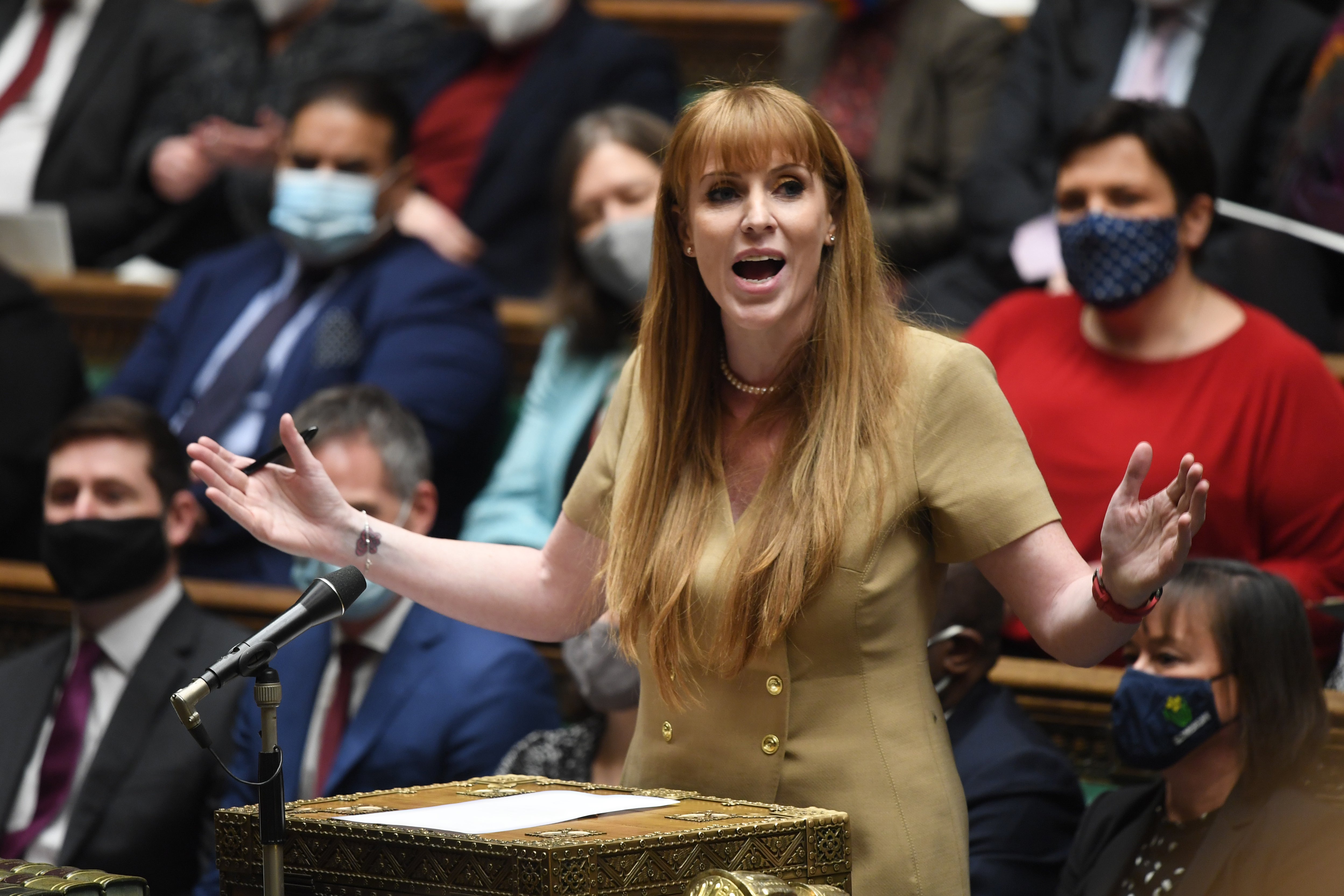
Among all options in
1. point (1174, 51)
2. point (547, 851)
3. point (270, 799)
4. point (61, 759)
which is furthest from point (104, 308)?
point (547, 851)

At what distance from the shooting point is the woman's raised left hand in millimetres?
1563

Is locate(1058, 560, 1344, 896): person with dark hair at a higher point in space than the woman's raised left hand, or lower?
lower

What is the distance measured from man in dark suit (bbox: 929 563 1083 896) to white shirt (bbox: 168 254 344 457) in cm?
192

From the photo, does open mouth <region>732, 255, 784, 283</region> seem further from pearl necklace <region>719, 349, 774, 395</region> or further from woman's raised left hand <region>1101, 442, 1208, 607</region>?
woman's raised left hand <region>1101, 442, 1208, 607</region>

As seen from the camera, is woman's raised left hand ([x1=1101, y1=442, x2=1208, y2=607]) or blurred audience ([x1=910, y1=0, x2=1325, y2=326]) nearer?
woman's raised left hand ([x1=1101, y1=442, x2=1208, y2=607])

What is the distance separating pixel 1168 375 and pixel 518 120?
209 cm

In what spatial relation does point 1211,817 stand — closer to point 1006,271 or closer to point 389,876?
point 389,876

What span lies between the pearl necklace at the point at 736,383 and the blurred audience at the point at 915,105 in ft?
6.97

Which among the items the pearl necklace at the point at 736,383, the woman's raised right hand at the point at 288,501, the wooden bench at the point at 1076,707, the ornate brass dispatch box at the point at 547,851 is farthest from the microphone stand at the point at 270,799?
the wooden bench at the point at 1076,707

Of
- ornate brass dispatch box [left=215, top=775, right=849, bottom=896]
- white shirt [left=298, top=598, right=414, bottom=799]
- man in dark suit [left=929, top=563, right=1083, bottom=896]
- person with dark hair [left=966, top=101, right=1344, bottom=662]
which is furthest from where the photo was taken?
white shirt [left=298, top=598, right=414, bottom=799]

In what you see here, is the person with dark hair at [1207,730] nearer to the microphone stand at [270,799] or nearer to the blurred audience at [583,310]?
the microphone stand at [270,799]

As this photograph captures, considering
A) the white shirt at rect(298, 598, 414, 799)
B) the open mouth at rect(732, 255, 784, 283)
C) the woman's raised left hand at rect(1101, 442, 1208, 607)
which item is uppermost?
the open mouth at rect(732, 255, 784, 283)

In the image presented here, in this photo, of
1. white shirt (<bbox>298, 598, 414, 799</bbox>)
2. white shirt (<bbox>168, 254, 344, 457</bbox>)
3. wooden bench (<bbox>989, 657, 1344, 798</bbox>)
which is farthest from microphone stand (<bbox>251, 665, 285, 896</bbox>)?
white shirt (<bbox>168, 254, 344, 457</bbox>)

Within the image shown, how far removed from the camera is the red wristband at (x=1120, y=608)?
1605 mm
